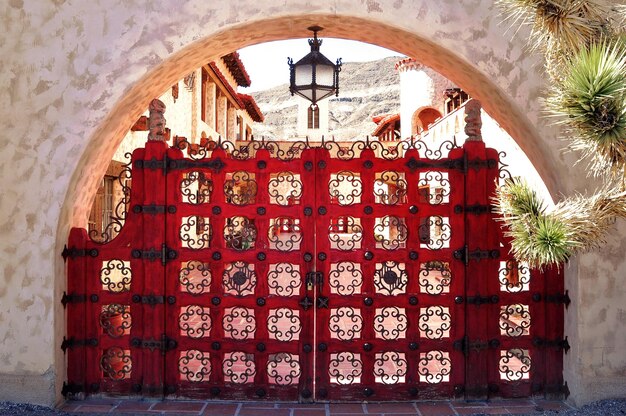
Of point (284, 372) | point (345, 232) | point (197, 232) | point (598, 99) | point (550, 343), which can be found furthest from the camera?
point (284, 372)

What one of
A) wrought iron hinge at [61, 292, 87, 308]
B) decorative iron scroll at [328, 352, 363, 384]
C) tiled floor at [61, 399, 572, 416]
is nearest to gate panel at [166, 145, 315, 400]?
tiled floor at [61, 399, 572, 416]

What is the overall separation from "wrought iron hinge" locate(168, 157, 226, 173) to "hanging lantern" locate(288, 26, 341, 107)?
4.78 feet

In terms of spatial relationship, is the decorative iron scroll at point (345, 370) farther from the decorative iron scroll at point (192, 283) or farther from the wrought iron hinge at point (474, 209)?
the wrought iron hinge at point (474, 209)

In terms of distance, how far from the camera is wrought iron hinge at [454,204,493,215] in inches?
234

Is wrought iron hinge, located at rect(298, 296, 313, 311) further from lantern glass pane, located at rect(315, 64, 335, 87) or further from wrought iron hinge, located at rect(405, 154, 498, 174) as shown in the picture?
lantern glass pane, located at rect(315, 64, 335, 87)

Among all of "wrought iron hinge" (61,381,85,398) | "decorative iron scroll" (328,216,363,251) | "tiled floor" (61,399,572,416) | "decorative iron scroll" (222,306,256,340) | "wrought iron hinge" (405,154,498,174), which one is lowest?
"tiled floor" (61,399,572,416)

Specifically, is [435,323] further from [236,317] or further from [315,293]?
[315,293]

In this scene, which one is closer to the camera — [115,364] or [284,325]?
[115,364]

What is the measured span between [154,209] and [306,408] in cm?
229

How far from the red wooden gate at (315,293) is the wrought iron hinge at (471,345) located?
0.04 ft

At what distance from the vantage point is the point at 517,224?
3900 mm

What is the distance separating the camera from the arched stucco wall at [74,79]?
5594 mm

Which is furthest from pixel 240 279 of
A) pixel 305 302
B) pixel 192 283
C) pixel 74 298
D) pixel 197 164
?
pixel 74 298

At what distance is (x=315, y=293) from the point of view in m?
5.91
